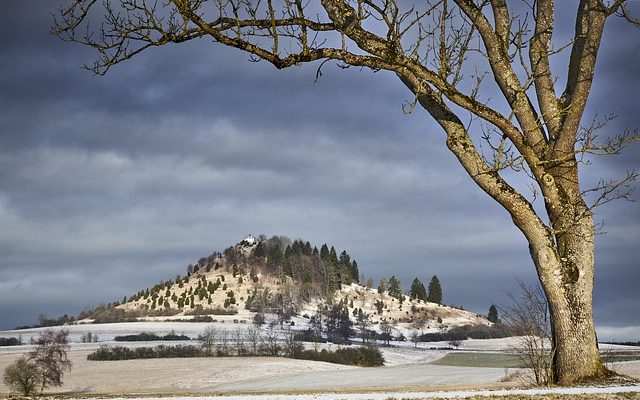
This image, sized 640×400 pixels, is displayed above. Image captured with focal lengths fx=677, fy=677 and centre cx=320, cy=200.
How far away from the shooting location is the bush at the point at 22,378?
111 feet

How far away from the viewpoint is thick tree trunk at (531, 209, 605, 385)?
13.3m

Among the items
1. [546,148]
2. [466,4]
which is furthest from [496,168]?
[466,4]

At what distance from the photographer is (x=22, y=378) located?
34.1 meters

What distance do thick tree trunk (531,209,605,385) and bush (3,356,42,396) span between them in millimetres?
28777

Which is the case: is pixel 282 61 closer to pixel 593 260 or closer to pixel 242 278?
pixel 593 260

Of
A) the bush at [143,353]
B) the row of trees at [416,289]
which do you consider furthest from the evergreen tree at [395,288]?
the bush at [143,353]

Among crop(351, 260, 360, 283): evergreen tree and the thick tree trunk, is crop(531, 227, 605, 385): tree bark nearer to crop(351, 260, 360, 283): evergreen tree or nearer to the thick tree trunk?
the thick tree trunk

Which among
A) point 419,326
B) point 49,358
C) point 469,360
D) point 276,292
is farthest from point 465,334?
point 49,358

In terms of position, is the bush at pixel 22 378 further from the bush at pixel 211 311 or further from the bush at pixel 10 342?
the bush at pixel 211 311

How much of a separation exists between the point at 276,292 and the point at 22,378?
97065mm

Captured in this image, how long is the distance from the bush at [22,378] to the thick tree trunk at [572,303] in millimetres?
28777

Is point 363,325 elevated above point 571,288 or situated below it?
below

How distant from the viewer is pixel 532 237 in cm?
1354

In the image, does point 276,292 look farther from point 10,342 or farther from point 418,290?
point 10,342
